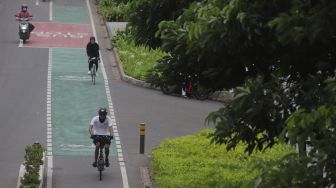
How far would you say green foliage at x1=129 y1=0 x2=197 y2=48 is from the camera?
16250 millimetres

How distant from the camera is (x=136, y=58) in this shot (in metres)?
36.8

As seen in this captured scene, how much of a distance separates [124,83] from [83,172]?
11559 millimetres

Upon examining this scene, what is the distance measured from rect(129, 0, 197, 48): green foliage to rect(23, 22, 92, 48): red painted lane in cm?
2348

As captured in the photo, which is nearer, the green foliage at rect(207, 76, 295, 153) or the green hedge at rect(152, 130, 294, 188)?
the green foliage at rect(207, 76, 295, 153)

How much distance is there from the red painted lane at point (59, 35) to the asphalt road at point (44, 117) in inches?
60.2

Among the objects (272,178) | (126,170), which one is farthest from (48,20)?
(272,178)

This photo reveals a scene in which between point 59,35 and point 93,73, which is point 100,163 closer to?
point 93,73

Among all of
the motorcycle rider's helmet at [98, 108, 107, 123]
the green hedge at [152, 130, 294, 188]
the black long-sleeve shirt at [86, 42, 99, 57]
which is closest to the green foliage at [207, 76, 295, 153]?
the green hedge at [152, 130, 294, 188]

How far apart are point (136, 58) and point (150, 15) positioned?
20.1 metres

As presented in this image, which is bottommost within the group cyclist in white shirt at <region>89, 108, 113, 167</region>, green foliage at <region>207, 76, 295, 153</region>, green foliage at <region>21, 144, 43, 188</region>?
green foliage at <region>21, 144, 43, 188</region>

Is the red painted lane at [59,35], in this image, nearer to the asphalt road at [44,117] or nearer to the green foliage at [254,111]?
the asphalt road at [44,117]

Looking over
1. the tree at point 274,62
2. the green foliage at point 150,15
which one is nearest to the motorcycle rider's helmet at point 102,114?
the green foliage at point 150,15

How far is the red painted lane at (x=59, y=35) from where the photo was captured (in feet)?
135

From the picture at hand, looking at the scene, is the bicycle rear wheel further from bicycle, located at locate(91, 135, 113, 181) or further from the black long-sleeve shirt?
bicycle, located at locate(91, 135, 113, 181)
